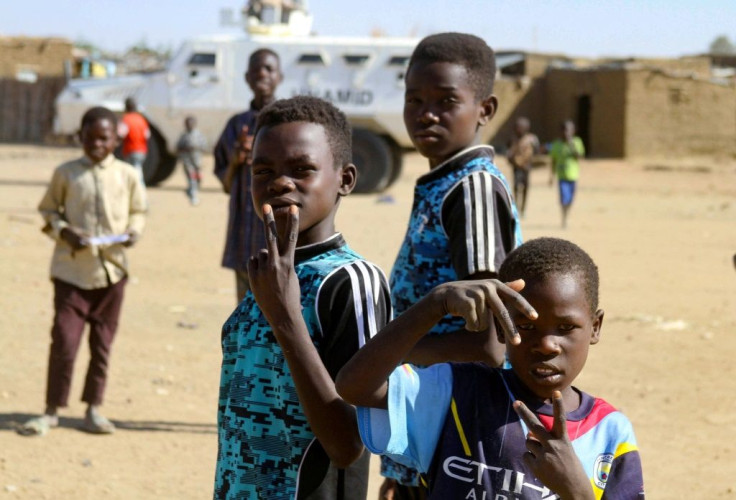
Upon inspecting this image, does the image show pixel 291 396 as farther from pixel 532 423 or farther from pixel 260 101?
pixel 260 101

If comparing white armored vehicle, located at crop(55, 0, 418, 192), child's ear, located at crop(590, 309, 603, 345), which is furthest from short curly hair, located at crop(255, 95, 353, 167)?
white armored vehicle, located at crop(55, 0, 418, 192)

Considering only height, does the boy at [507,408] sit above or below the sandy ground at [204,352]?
above

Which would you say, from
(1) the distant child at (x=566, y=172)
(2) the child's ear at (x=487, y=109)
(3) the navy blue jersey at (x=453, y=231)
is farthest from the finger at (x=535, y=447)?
(1) the distant child at (x=566, y=172)

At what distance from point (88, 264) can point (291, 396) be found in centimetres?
336

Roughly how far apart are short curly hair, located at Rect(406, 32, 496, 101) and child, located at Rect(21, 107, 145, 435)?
265 cm

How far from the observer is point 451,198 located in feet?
9.20

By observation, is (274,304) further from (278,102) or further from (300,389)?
(278,102)

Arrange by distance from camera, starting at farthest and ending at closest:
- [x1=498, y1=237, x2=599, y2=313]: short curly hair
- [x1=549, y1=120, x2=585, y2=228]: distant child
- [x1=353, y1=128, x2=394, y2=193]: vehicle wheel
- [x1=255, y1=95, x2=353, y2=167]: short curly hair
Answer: [x1=353, y1=128, x2=394, y2=193]: vehicle wheel
[x1=549, y1=120, x2=585, y2=228]: distant child
[x1=255, y1=95, x2=353, y2=167]: short curly hair
[x1=498, y1=237, x2=599, y2=313]: short curly hair

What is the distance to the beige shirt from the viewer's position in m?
5.26

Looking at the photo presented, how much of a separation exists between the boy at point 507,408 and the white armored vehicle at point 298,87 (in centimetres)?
1721

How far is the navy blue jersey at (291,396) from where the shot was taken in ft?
6.92

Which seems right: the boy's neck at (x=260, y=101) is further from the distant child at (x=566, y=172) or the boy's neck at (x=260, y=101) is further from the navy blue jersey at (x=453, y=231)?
the distant child at (x=566, y=172)

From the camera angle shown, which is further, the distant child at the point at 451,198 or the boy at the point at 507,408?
the distant child at the point at 451,198

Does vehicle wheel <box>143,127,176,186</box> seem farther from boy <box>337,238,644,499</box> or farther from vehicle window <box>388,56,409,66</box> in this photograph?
boy <box>337,238,644,499</box>
